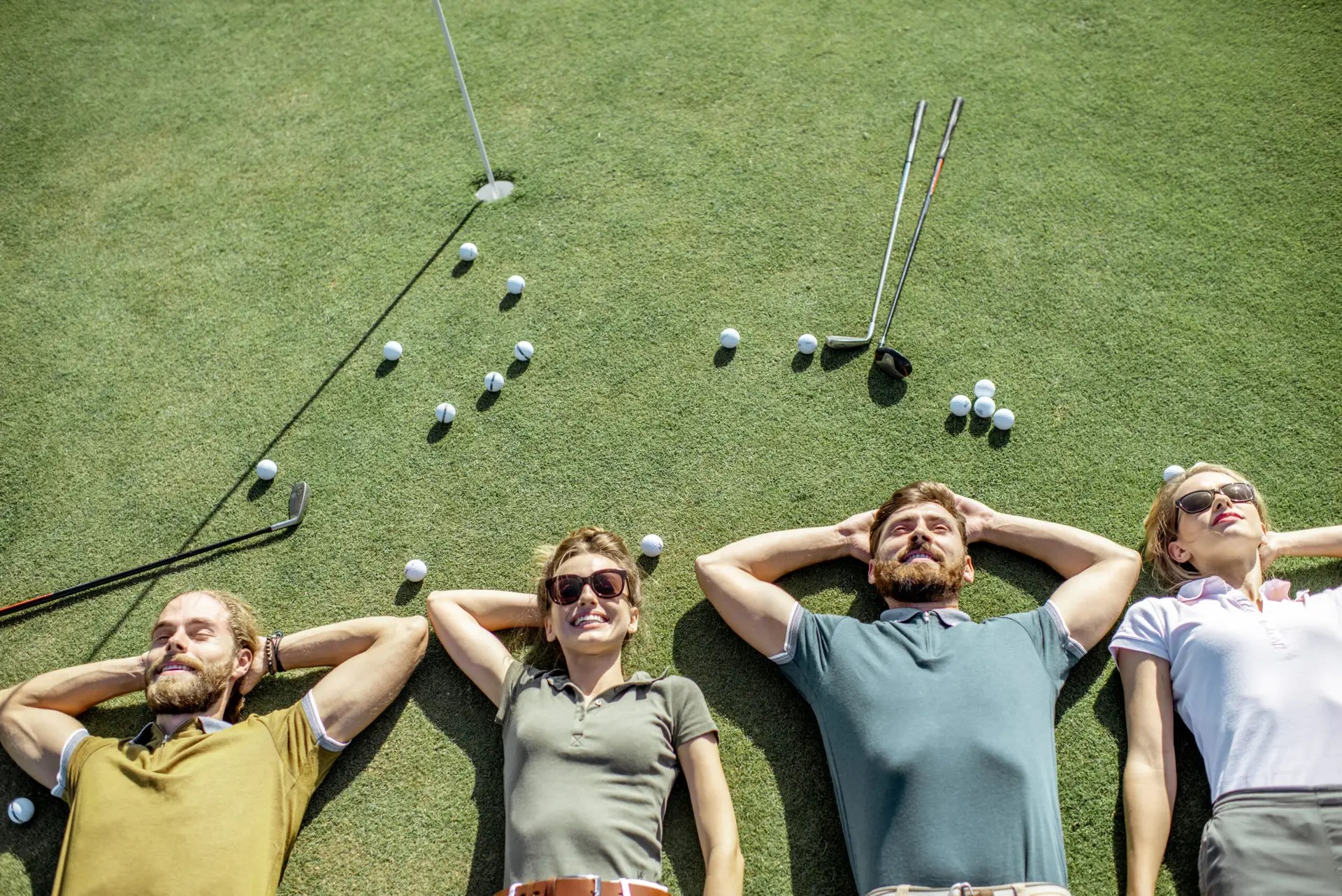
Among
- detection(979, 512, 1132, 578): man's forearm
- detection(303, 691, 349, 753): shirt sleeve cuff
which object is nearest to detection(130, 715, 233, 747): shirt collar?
detection(303, 691, 349, 753): shirt sleeve cuff

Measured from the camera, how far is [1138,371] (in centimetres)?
572

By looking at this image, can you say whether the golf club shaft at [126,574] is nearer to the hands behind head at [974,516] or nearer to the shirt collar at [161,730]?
the shirt collar at [161,730]

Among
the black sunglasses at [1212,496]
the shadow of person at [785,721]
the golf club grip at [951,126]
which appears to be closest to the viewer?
the shadow of person at [785,721]

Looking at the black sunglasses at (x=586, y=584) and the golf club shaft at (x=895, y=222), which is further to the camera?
the golf club shaft at (x=895, y=222)

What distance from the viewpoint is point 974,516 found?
5.02 m

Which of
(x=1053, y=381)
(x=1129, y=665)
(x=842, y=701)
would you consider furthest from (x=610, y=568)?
(x=1053, y=381)

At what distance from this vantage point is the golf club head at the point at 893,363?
5.64 meters

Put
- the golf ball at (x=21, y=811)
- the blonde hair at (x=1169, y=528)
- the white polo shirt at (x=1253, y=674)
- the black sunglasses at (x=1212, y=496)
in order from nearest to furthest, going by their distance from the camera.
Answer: the white polo shirt at (x=1253, y=674) → the golf ball at (x=21, y=811) → the black sunglasses at (x=1212, y=496) → the blonde hair at (x=1169, y=528)

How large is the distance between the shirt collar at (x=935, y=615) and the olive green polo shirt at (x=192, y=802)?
9.36 feet

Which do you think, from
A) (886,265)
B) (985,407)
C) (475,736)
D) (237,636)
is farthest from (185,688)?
(886,265)

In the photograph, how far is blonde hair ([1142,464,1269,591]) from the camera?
472 cm

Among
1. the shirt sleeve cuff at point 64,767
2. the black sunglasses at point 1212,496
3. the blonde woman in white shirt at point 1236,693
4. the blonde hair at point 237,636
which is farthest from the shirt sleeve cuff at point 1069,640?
the shirt sleeve cuff at point 64,767

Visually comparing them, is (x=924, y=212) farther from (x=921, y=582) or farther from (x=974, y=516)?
(x=921, y=582)

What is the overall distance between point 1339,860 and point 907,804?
67.6 inches
